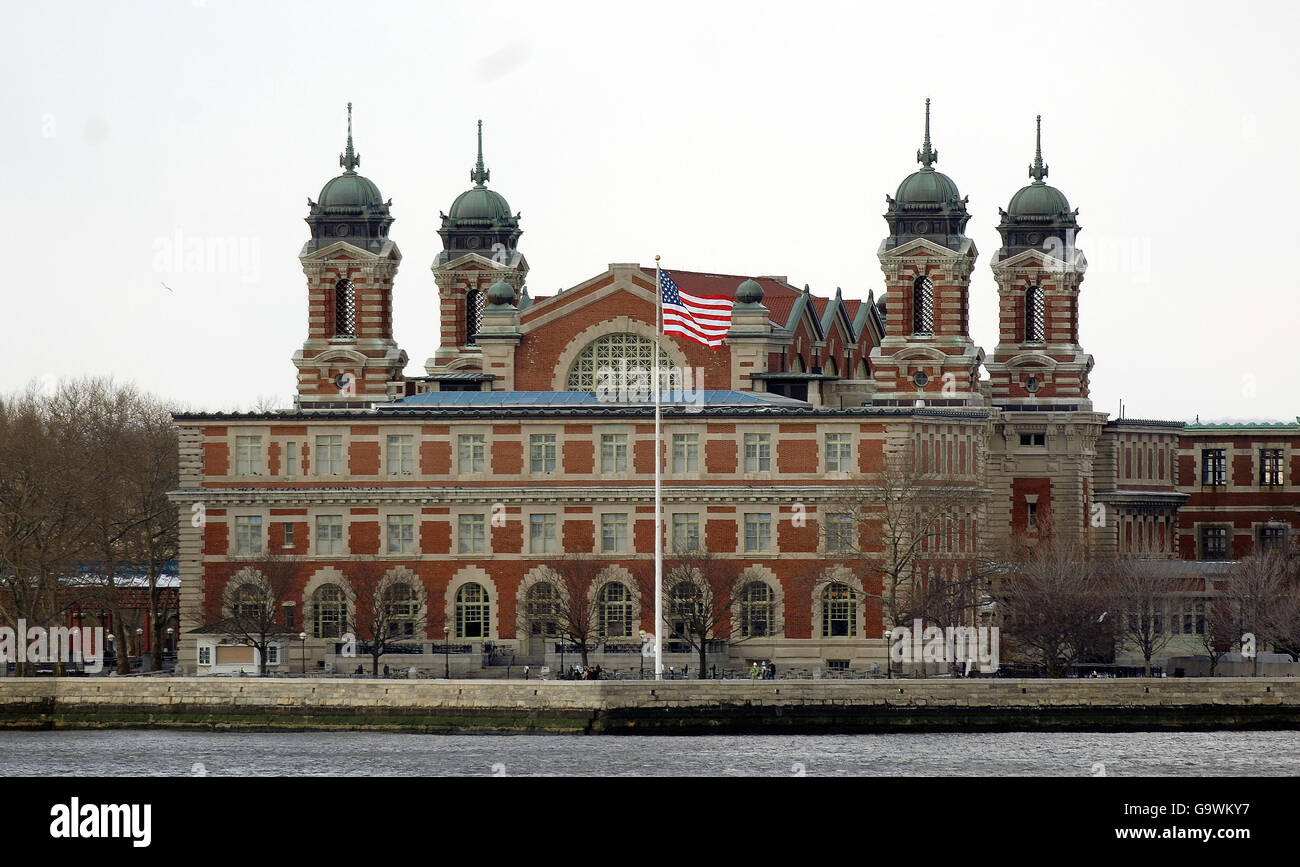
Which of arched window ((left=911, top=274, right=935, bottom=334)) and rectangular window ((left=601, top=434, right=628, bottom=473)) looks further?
arched window ((left=911, top=274, right=935, bottom=334))

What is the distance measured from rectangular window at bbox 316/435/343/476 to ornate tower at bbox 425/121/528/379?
21547 millimetres

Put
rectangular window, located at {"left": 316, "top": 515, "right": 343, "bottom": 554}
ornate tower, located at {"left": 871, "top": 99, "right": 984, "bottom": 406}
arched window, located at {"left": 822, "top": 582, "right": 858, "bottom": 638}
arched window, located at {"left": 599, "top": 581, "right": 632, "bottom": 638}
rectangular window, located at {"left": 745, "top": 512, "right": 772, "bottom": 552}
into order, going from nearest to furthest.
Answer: arched window, located at {"left": 822, "top": 582, "right": 858, "bottom": 638}
rectangular window, located at {"left": 745, "top": 512, "right": 772, "bottom": 552}
arched window, located at {"left": 599, "top": 581, "right": 632, "bottom": 638}
rectangular window, located at {"left": 316, "top": 515, "right": 343, "bottom": 554}
ornate tower, located at {"left": 871, "top": 99, "right": 984, "bottom": 406}

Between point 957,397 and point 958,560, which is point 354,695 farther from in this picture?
point 957,397

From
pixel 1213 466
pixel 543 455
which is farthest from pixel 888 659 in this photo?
pixel 1213 466

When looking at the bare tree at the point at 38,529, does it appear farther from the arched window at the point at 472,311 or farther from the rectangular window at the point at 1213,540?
the rectangular window at the point at 1213,540

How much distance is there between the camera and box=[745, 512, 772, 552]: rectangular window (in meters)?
123

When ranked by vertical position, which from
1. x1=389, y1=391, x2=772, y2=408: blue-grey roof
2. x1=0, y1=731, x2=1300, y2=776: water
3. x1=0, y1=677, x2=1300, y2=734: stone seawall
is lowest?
x1=0, y1=731, x2=1300, y2=776: water

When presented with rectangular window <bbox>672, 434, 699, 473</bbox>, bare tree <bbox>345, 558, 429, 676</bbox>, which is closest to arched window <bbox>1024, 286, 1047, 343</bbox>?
rectangular window <bbox>672, 434, 699, 473</bbox>

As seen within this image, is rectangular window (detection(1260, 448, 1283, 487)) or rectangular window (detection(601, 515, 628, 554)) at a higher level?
rectangular window (detection(1260, 448, 1283, 487))

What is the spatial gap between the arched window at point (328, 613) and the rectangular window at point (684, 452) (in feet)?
42.1

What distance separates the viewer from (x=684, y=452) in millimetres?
124312

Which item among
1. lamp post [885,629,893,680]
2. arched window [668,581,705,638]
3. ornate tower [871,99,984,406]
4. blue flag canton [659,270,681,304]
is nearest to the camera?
blue flag canton [659,270,681,304]

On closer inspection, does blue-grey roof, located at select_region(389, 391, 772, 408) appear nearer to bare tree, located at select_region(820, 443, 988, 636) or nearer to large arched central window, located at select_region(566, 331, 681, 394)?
large arched central window, located at select_region(566, 331, 681, 394)
